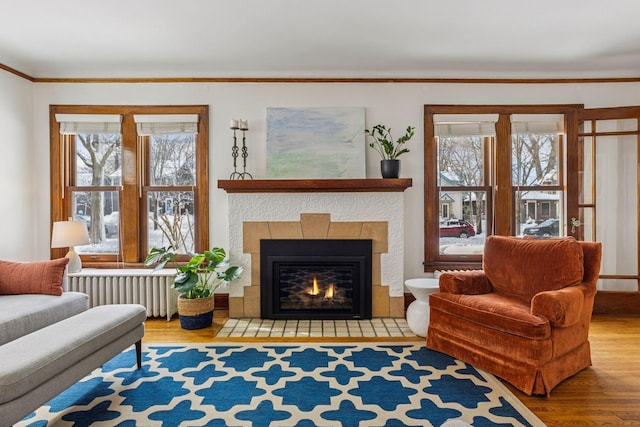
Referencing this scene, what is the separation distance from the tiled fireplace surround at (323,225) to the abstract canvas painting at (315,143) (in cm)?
27

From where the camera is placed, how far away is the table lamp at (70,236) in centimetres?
363

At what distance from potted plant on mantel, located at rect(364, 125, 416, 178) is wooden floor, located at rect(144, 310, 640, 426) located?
1.63m

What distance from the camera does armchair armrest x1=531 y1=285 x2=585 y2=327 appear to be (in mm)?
2324

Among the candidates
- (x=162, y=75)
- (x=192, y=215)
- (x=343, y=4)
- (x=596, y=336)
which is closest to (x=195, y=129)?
(x=162, y=75)

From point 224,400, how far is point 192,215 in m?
2.40

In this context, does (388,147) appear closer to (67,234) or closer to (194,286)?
(194,286)

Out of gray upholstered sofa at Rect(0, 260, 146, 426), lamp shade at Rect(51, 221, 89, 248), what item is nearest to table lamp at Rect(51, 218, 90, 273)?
lamp shade at Rect(51, 221, 89, 248)

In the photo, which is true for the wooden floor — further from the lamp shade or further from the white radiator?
the lamp shade

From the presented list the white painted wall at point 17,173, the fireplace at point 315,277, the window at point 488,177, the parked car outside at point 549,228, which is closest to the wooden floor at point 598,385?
the fireplace at point 315,277

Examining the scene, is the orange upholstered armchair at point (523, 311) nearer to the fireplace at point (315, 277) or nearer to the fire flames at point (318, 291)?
the fireplace at point (315, 277)

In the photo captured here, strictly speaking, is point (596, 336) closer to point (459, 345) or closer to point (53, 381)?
point (459, 345)

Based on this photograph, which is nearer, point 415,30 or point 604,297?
point 415,30

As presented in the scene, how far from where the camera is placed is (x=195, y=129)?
411 centimetres

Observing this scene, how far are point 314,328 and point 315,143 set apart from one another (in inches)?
74.0
